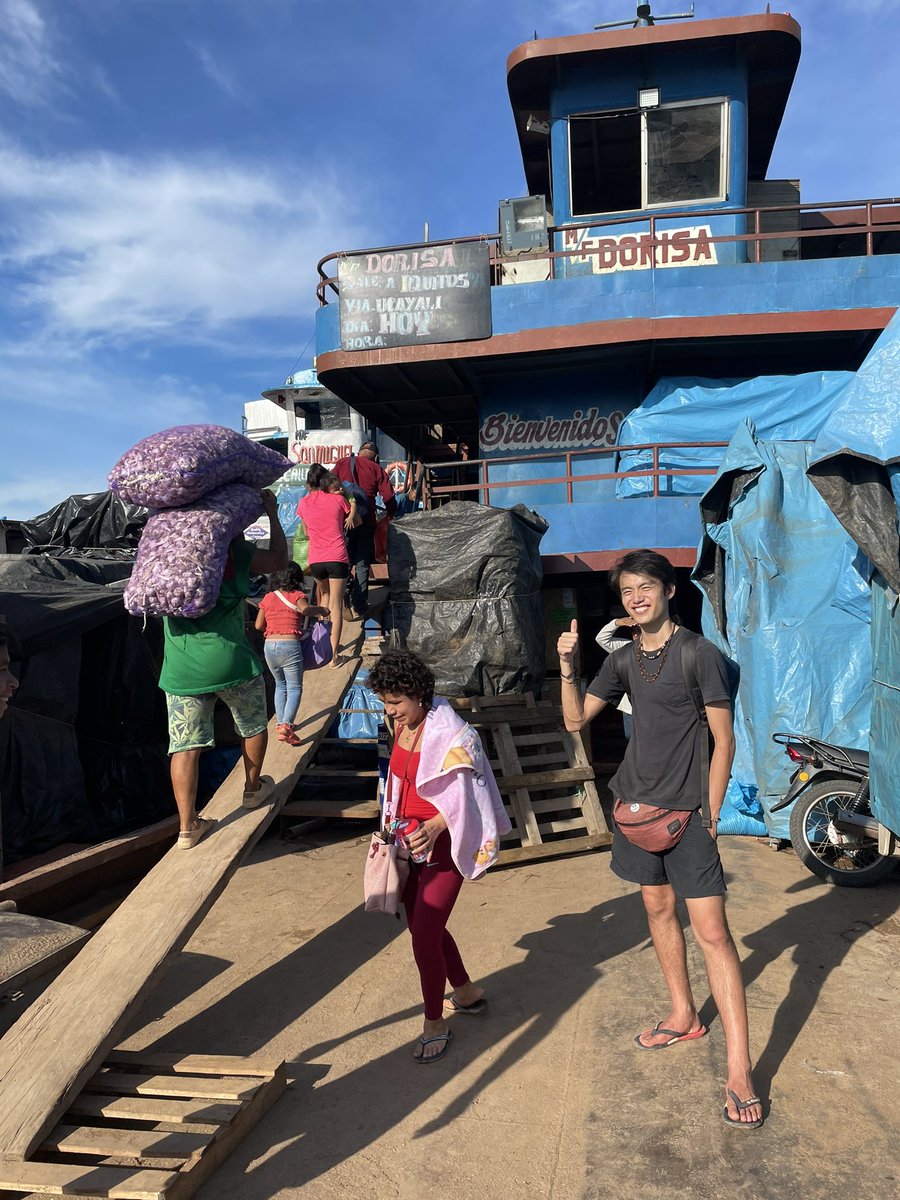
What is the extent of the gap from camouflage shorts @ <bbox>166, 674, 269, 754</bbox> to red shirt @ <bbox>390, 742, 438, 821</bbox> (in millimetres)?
1028

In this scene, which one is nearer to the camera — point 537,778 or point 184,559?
point 184,559

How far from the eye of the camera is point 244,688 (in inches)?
175

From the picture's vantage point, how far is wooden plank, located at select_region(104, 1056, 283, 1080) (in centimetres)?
362

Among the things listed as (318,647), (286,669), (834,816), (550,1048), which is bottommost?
(550,1048)

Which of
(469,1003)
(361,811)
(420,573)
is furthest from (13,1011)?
(420,573)

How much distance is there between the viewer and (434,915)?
145 inches

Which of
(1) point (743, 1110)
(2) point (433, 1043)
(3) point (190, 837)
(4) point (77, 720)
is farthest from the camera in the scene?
(4) point (77, 720)

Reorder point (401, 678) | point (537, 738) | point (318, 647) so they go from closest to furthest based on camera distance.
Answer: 1. point (401, 678)
2. point (318, 647)
3. point (537, 738)

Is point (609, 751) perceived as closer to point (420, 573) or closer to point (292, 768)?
point (420, 573)

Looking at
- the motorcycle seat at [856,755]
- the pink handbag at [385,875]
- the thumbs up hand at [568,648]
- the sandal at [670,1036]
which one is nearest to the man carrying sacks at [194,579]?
the pink handbag at [385,875]

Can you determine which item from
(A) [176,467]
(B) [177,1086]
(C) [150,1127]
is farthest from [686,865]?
(A) [176,467]

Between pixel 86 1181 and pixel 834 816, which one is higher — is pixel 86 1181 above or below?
below

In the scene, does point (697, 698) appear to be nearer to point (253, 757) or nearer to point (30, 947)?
point (253, 757)

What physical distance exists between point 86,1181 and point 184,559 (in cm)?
254
